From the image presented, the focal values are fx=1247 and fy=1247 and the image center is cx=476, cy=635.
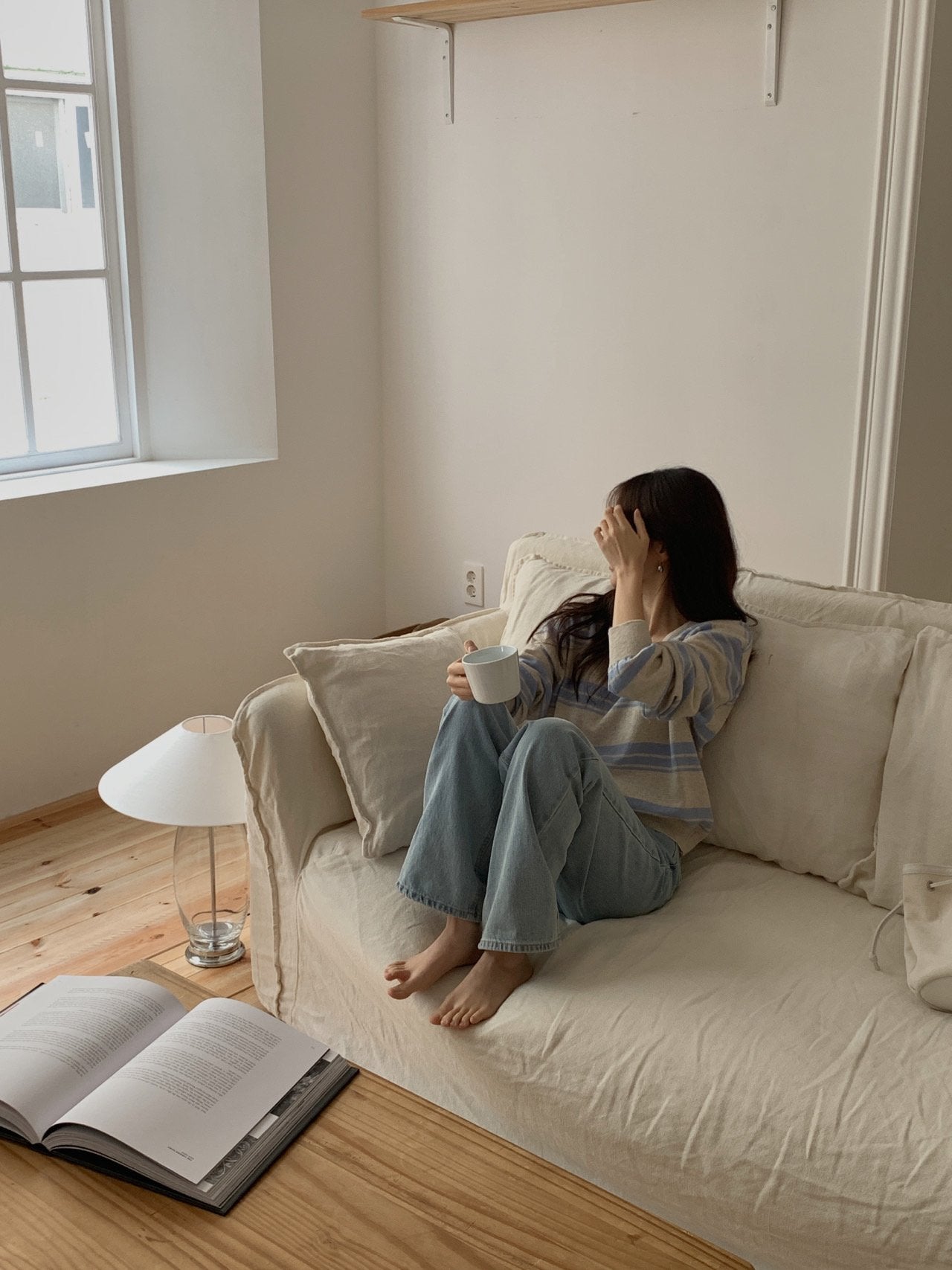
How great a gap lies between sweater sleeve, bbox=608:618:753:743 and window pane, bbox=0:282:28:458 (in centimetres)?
175

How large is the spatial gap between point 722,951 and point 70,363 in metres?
2.18

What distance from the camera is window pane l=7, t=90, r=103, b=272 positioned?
113 inches

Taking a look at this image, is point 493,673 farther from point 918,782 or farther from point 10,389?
point 10,389

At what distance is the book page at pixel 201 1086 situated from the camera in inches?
48.2

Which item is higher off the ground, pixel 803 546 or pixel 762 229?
pixel 762 229

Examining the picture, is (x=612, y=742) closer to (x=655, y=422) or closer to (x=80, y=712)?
(x=655, y=422)

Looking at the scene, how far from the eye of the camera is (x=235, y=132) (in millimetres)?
3000

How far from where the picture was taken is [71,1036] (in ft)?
4.55

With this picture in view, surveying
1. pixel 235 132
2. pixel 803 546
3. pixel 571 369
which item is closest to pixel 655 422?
pixel 571 369

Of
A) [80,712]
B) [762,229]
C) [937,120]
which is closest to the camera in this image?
[937,120]

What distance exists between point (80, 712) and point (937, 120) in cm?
219

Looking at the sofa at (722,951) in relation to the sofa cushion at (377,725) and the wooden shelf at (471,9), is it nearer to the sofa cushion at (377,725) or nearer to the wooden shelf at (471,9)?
the sofa cushion at (377,725)

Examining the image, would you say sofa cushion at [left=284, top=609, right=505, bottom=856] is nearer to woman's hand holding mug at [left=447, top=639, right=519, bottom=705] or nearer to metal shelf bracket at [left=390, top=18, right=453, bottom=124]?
woman's hand holding mug at [left=447, top=639, right=519, bottom=705]

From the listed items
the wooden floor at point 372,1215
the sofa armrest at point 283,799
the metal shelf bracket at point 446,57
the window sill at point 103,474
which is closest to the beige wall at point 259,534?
the window sill at point 103,474
